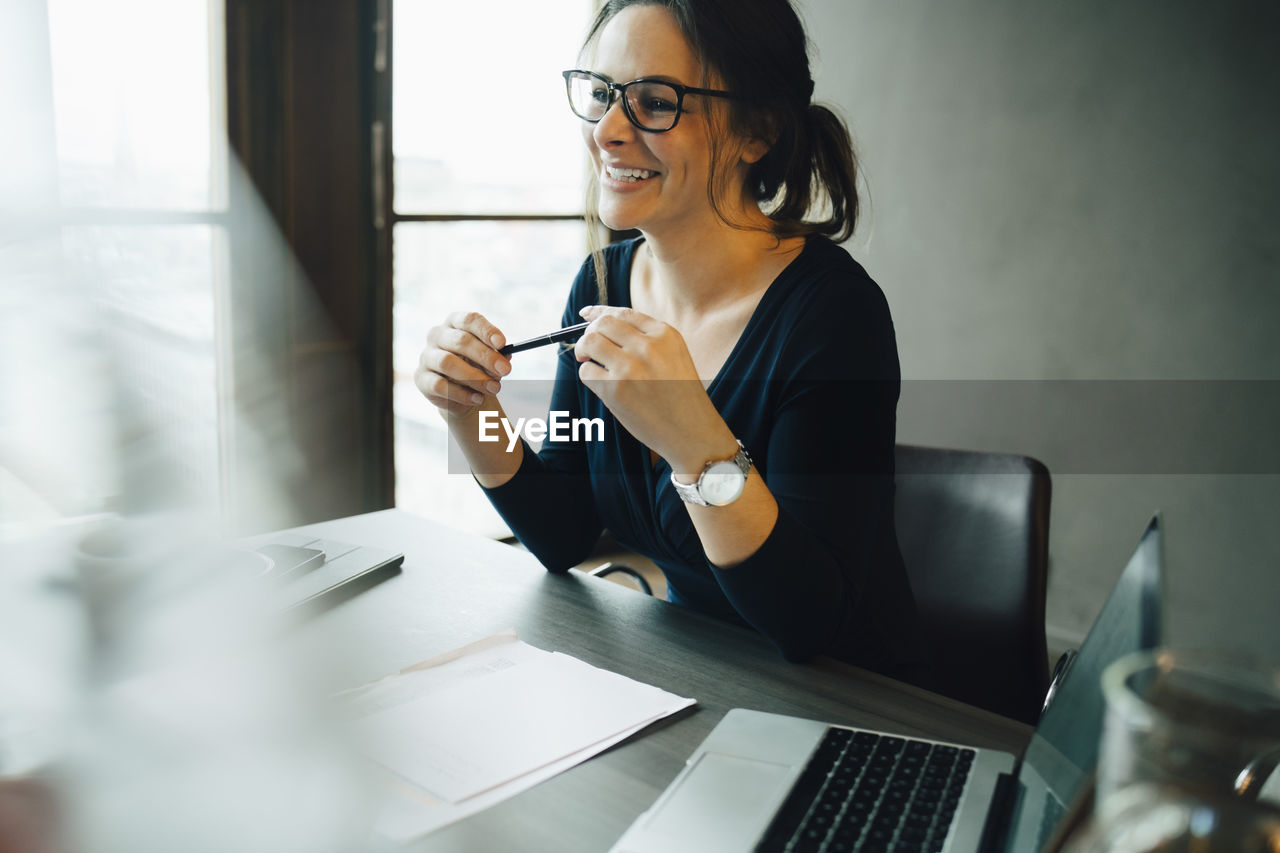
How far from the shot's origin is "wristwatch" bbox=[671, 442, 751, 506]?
98 cm

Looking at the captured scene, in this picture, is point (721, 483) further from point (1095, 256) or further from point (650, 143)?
point (1095, 256)

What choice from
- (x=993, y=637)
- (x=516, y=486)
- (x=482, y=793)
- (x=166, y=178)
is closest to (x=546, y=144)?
(x=166, y=178)

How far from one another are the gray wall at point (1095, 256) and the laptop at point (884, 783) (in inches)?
72.1

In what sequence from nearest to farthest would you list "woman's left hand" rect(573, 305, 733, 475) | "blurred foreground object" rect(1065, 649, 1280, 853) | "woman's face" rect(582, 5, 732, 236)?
1. "blurred foreground object" rect(1065, 649, 1280, 853)
2. "woman's left hand" rect(573, 305, 733, 475)
3. "woman's face" rect(582, 5, 732, 236)

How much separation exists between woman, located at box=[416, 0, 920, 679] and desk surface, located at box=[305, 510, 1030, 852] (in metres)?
0.06

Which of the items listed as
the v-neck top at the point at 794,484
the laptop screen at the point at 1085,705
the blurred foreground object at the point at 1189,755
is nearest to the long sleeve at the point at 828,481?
the v-neck top at the point at 794,484

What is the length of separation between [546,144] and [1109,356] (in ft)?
5.60

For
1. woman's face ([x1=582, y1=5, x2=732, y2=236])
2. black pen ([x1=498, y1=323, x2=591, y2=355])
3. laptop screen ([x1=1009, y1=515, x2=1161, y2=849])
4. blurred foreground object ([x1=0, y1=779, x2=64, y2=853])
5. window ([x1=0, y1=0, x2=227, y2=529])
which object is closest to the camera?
laptop screen ([x1=1009, y1=515, x2=1161, y2=849])

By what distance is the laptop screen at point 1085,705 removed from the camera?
0.48 meters

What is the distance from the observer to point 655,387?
969mm

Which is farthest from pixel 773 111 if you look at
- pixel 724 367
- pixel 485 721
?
pixel 485 721

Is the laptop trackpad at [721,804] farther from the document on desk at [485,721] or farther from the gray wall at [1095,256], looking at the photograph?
the gray wall at [1095,256]

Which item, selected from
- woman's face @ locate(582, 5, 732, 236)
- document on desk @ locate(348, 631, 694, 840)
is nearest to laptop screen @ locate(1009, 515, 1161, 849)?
document on desk @ locate(348, 631, 694, 840)

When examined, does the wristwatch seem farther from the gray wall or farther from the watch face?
the gray wall
